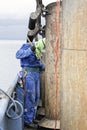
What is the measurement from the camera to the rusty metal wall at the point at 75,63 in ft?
12.1

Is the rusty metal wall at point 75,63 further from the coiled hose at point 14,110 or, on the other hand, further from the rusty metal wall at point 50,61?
the rusty metal wall at point 50,61

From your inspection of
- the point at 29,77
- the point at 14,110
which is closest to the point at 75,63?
the point at 14,110

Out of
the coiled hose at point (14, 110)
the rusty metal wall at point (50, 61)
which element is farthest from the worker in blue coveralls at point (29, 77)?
the coiled hose at point (14, 110)

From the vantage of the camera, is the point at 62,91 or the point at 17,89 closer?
the point at 62,91

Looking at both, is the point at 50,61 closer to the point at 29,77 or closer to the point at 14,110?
the point at 29,77

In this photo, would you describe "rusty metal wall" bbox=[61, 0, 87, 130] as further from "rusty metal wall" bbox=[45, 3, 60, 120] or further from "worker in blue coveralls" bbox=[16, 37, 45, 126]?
"worker in blue coveralls" bbox=[16, 37, 45, 126]

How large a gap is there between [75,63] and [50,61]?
6.11 feet

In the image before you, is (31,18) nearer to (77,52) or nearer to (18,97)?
(18,97)

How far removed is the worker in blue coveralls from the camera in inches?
232

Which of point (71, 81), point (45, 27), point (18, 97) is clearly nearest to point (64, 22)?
point (71, 81)

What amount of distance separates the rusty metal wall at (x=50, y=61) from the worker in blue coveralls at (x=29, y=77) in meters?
0.31

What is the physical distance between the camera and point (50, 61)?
561 centimetres

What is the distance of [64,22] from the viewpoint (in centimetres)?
385

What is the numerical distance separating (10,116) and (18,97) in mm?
1821
